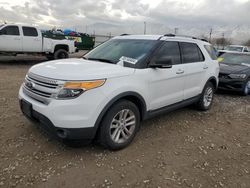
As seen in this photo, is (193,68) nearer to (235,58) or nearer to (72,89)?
(72,89)

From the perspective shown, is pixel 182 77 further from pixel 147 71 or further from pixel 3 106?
pixel 3 106

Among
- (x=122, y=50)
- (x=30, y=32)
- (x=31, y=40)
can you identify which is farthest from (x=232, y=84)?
(x=30, y=32)

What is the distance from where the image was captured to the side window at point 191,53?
483 centimetres

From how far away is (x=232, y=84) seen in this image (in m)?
7.63

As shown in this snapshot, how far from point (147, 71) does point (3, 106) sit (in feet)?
11.1

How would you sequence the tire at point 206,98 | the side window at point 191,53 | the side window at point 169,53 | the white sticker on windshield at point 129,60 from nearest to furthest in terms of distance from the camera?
the white sticker on windshield at point 129,60
the side window at point 169,53
the side window at point 191,53
the tire at point 206,98

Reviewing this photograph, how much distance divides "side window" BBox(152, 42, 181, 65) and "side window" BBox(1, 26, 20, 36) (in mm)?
9709

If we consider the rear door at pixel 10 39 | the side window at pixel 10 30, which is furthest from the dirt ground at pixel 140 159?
the side window at pixel 10 30

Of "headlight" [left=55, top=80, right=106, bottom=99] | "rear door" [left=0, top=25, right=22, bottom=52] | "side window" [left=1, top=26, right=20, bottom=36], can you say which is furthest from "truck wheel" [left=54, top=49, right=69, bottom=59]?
"headlight" [left=55, top=80, right=106, bottom=99]

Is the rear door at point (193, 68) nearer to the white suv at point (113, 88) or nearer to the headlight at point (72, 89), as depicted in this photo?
the white suv at point (113, 88)

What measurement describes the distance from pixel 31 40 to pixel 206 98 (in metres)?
9.70

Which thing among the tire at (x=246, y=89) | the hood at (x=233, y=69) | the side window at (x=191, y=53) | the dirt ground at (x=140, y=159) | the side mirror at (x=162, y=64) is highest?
the side window at (x=191, y=53)

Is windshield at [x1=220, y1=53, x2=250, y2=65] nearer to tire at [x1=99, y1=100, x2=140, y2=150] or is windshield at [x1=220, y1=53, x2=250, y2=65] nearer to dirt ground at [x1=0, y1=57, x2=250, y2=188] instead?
dirt ground at [x1=0, y1=57, x2=250, y2=188]

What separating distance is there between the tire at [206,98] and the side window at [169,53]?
1383mm
